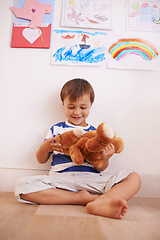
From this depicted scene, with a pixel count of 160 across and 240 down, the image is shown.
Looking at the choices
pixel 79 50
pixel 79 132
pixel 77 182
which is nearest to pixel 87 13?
pixel 79 50

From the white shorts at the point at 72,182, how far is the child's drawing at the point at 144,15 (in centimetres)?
82

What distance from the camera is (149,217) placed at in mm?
655

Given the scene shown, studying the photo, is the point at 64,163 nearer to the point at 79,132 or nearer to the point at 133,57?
the point at 79,132

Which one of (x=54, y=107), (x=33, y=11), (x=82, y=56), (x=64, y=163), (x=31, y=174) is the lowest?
(x=31, y=174)

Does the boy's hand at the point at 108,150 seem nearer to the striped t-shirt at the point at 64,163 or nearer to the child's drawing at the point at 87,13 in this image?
the striped t-shirt at the point at 64,163

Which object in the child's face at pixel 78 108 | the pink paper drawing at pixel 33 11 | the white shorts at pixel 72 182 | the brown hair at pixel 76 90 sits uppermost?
the pink paper drawing at pixel 33 11

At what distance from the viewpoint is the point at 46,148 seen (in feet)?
2.93

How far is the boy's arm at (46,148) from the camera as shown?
2.65 feet

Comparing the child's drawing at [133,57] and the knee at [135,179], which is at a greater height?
the child's drawing at [133,57]

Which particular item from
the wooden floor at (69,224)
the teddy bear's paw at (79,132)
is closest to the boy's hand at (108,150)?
the teddy bear's paw at (79,132)

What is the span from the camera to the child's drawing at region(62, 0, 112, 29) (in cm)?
113

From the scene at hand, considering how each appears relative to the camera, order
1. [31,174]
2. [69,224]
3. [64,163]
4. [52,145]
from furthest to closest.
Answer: [31,174]
[64,163]
[52,145]
[69,224]

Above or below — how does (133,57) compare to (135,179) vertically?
above

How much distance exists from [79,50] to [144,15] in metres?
0.43
